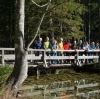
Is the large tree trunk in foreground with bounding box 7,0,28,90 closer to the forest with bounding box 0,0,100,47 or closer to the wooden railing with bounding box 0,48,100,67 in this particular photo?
the wooden railing with bounding box 0,48,100,67

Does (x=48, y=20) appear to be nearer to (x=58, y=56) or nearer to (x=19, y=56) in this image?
(x=58, y=56)

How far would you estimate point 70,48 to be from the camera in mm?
21547

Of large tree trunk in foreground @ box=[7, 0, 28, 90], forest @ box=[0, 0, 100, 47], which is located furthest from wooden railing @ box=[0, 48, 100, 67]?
forest @ box=[0, 0, 100, 47]

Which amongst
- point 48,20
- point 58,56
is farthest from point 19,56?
point 48,20

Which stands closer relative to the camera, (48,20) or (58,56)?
(58,56)

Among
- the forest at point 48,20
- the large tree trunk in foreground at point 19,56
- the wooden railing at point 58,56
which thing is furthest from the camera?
the forest at point 48,20

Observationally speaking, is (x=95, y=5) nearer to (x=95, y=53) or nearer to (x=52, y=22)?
(x=52, y=22)

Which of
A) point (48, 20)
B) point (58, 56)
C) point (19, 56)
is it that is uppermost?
point (48, 20)

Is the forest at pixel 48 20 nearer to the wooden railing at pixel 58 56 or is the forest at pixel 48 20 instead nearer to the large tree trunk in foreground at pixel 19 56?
the wooden railing at pixel 58 56

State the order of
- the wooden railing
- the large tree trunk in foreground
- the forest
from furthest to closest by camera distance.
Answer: the forest, the wooden railing, the large tree trunk in foreground

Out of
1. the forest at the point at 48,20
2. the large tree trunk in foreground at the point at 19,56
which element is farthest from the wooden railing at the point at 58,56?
the forest at the point at 48,20

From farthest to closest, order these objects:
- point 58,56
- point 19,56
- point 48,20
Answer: point 48,20 → point 58,56 → point 19,56

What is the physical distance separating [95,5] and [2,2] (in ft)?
46.1

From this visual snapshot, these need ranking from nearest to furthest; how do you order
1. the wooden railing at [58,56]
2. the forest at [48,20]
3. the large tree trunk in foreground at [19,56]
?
the large tree trunk in foreground at [19,56]
the wooden railing at [58,56]
the forest at [48,20]
